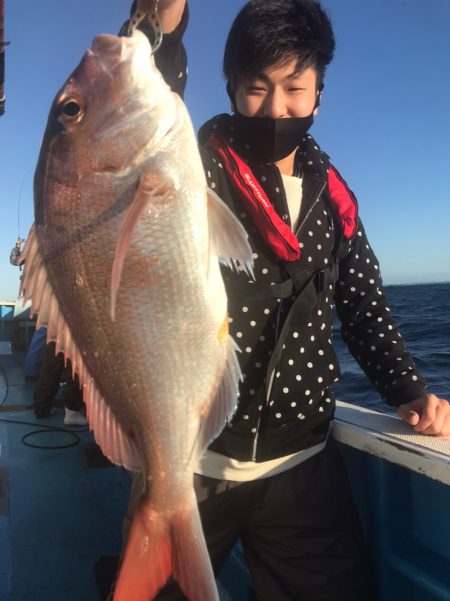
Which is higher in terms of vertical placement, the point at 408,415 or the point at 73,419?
the point at 408,415

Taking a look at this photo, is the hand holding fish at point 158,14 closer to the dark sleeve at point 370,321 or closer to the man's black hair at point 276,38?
the man's black hair at point 276,38

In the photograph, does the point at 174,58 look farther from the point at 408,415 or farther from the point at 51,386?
the point at 51,386

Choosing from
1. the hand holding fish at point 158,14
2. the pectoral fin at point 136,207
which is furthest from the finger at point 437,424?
the hand holding fish at point 158,14

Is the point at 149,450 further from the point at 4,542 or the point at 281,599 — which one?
the point at 4,542

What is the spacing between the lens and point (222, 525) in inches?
74.2

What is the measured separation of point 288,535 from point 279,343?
2.47ft

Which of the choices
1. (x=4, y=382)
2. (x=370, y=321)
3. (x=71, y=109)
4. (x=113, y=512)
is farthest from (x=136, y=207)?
(x=4, y=382)

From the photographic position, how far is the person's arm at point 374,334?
83.3 inches

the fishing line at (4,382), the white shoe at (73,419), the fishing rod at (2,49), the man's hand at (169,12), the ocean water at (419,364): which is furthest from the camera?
the ocean water at (419,364)

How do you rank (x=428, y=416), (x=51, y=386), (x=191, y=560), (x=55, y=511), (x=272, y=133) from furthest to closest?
1. (x=51, y=386)
2. (x=55, y=511)
3. (x=428, y=416)
4. (x=272, y=133)
5. (x=191, y=560)

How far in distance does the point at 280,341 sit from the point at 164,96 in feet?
3.06

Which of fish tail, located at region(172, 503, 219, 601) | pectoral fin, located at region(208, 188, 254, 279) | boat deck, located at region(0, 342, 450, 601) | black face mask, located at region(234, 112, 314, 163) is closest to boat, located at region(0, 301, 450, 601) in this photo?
boat deck, located at region(0, 342, 450, 601)

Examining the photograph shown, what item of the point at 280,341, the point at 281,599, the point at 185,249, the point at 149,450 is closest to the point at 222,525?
the point at 281,599

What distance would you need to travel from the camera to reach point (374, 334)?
2248 mm
